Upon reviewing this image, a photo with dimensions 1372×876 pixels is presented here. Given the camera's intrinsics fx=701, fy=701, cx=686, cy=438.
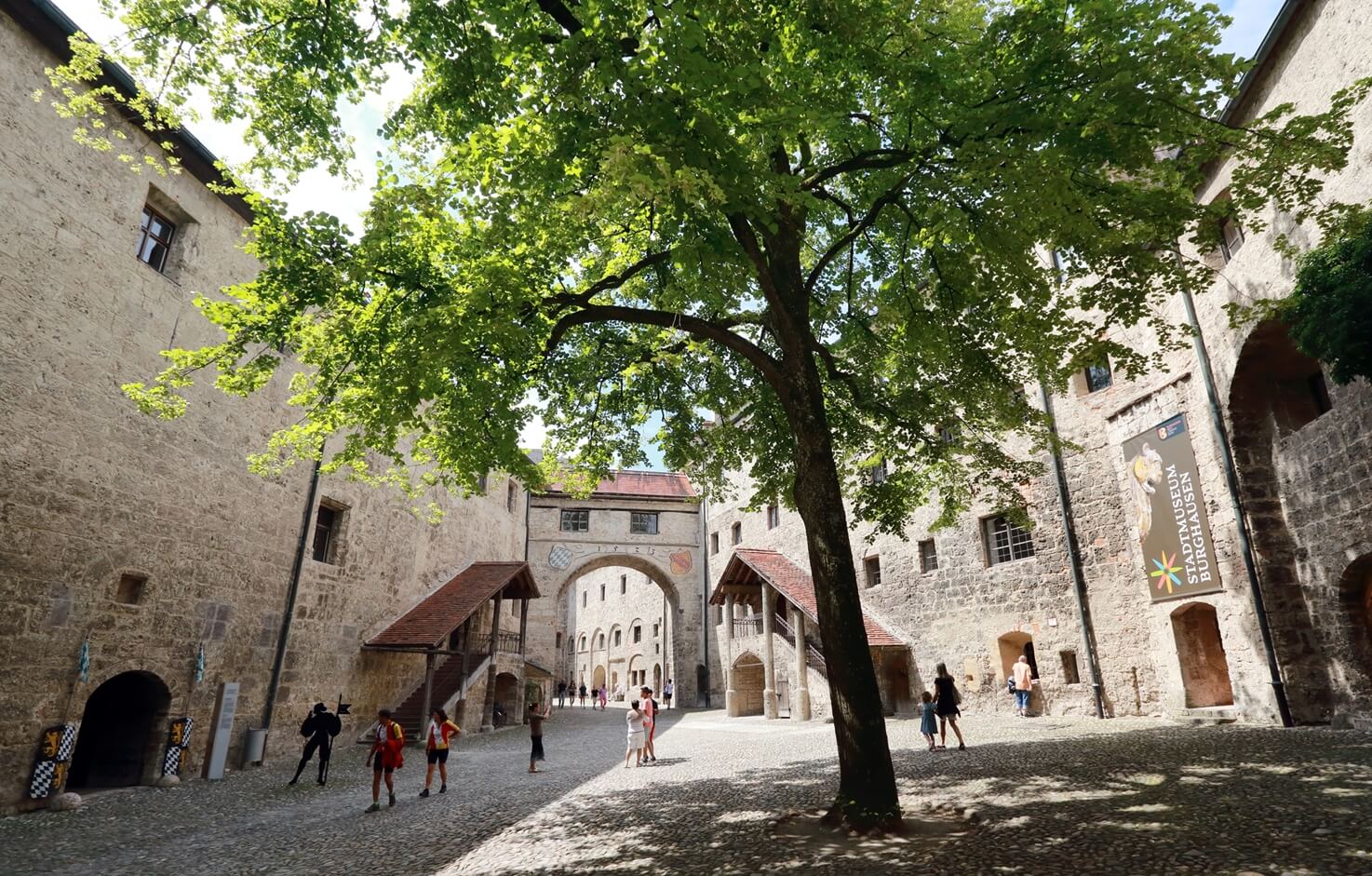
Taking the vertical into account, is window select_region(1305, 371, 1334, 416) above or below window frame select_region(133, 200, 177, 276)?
below

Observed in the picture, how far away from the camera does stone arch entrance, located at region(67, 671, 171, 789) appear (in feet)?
37.8

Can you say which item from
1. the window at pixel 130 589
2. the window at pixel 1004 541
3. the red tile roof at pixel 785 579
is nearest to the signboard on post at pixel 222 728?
the window at pixel 130 589

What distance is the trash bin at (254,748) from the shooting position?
43.8 feet

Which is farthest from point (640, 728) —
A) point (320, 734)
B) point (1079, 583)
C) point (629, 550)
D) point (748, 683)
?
point (629, 550)

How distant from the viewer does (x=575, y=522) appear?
109ft

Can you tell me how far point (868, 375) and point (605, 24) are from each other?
286 inches

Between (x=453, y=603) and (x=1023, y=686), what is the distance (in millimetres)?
14591

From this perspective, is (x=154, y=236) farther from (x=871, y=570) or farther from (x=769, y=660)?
(x=871, y=570)

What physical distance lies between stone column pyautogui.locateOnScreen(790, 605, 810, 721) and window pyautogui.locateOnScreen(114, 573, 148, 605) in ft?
51.8

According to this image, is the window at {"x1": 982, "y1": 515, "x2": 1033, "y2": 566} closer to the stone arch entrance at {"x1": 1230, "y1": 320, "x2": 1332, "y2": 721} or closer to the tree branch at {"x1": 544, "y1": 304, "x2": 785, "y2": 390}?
the stone arch entrance at {"x1": 1230, "y1": 320, "x2": 1332, "y2": 721}

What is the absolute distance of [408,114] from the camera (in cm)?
775

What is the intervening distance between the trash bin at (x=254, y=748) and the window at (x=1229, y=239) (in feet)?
65.6

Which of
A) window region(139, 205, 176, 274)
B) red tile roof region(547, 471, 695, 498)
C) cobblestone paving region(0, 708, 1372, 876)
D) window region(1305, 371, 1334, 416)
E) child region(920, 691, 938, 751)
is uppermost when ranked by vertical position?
red tile roof region(547, 471, 695, 498)

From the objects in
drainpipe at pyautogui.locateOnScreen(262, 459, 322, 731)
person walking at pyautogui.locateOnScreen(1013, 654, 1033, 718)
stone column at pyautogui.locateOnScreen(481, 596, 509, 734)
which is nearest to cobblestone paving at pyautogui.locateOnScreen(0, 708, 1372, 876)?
drainpipe at pyautogui.locateOnScreen(262, 459, 322, 731)
